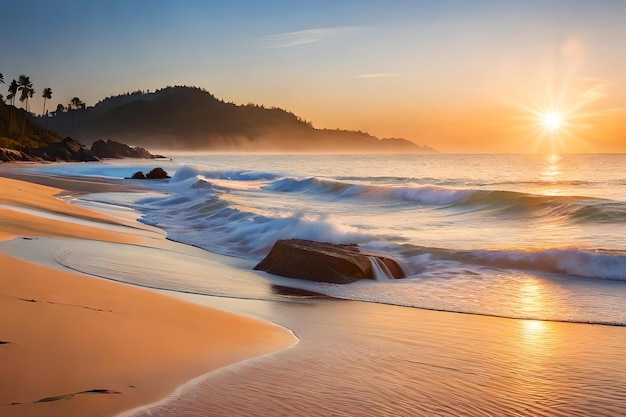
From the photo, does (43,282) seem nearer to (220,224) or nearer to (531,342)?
(531,342)

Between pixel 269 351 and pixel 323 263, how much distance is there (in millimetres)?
4462

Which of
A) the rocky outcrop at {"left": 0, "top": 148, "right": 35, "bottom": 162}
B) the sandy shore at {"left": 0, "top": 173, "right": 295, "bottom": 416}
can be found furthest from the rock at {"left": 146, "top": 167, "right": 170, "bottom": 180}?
the sandy shore at {"left": 0, "top": 173, "right": 295, "bottom": 416}

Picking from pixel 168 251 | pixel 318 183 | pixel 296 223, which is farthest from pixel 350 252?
pixel 318 183

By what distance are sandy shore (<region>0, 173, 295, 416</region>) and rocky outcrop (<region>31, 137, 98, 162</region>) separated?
74.7 meters

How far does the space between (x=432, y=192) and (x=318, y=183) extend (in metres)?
11.6

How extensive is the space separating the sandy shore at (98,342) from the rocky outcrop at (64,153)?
Result: 74.7m

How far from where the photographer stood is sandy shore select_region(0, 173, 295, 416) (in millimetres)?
3783

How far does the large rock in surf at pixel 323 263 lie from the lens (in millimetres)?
9695

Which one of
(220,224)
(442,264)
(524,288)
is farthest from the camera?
(220,224)

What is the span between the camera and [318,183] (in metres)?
39.9

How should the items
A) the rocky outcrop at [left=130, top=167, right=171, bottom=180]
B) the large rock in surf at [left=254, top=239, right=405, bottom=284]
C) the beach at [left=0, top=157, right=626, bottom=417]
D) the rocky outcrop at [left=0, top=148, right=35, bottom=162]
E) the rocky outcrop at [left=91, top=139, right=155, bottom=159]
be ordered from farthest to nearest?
1. the rocky outcrop at [left=91, top=139, right=155, bottom=159]
2. the rocky outcrop at [left=0, top=148, right=35, bottom=162]
3. the rocky outcrop at [left=130, top=167, right=171, bottom=180]
4. the large rock in surf at [left=254, top=239, right=405, bottom=284]
5. the beach at [left=0, top=157, right=626, bottom=417]

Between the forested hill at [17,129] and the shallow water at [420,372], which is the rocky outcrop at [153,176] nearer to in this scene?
the shallow water at [420,372]

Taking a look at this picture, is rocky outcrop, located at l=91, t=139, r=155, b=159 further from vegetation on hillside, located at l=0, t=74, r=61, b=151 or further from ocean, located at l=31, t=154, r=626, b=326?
ocean, located at l=31, t=154, r=626, b=326

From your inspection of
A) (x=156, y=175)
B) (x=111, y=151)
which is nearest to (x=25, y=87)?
(x=111, y=151)
